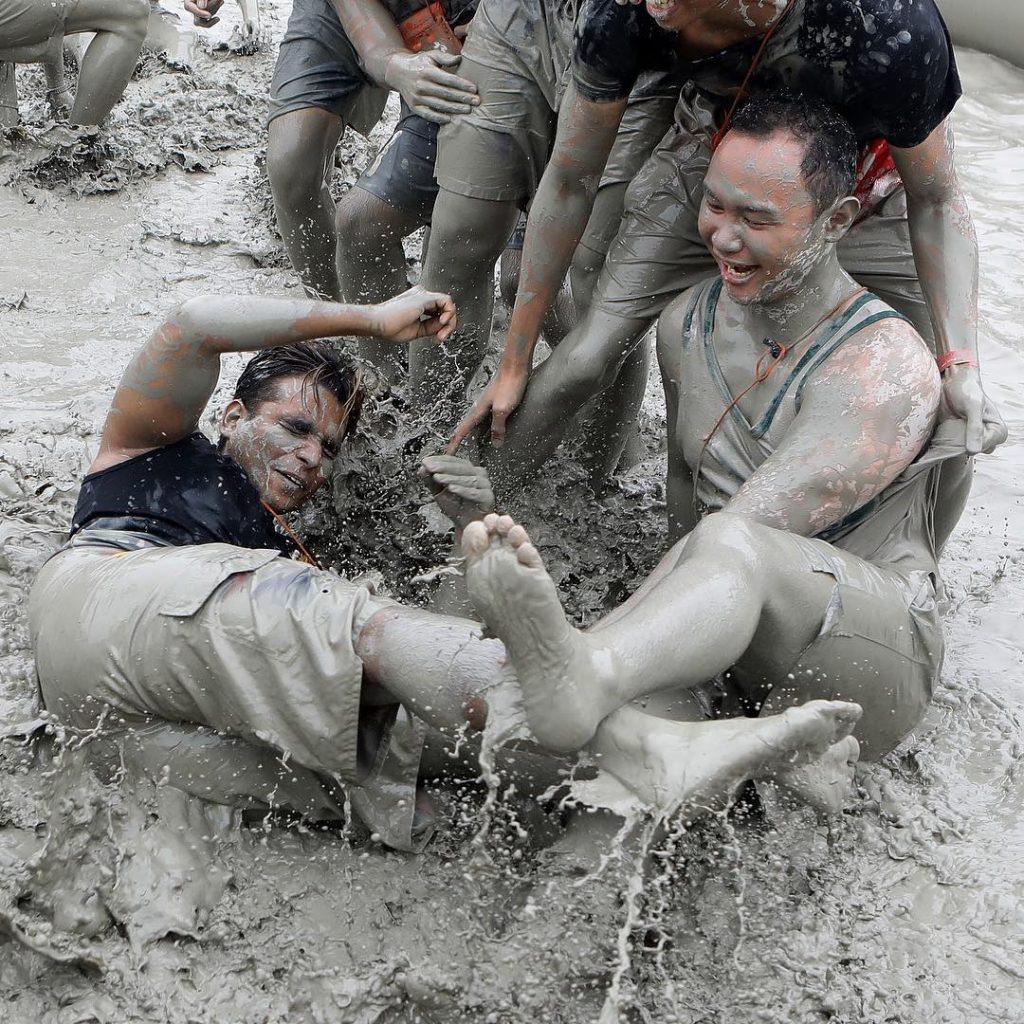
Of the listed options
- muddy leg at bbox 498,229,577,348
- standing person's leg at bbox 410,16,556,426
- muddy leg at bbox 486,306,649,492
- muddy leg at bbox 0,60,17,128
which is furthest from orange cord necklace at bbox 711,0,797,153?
muddy leg at bbox 0,60,17,128

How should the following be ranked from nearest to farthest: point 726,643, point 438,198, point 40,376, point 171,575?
point 726,643 < point 171,575 < point 438,198 < point 40,376

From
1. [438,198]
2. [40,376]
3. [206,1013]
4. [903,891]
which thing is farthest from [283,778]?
[40,376]

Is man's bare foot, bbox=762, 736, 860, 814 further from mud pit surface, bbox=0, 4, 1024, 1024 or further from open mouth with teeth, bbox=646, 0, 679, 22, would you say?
open mouth with teeth, bbox=646, 0, 679, 22

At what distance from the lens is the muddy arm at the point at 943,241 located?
310 cm

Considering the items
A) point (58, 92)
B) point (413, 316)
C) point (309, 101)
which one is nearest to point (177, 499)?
point (413, 316)

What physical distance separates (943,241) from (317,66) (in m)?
2.40

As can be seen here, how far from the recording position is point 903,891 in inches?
111

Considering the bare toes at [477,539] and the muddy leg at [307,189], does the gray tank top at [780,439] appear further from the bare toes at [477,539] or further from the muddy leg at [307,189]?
the muddy leg at [307,189]

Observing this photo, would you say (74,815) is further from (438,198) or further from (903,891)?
(438,198)

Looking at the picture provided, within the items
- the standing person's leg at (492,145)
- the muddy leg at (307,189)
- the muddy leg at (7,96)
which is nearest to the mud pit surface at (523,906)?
the standing person's leg at (492,145)

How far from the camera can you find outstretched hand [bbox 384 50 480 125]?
12.4 ft

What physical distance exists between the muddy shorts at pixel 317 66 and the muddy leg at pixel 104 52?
2.60 meters

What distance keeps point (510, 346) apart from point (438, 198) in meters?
0.57

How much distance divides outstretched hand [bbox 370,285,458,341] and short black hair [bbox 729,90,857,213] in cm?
79
